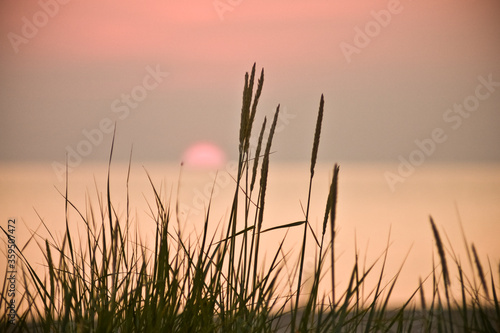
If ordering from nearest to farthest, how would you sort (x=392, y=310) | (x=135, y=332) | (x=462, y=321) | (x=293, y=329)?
(x=293, y=329)
(x=135, y=332)
(x=462, y=321)
(x=392, y=310)

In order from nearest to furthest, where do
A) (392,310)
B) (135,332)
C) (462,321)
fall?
(135,332) < (462,321) < (392,310)

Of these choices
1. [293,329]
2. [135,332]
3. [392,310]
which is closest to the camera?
[293,329]

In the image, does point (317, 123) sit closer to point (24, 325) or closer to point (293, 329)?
point (293, 329)

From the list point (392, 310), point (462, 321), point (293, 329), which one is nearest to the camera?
point (293, 329)

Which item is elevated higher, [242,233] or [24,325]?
[242,233]

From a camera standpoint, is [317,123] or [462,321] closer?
[317,123]

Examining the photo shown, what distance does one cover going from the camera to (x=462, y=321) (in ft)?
4.52

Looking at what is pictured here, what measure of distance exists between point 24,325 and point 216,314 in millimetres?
521

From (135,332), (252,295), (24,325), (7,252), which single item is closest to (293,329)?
(252,295)

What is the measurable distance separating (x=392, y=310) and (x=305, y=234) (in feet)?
1.40

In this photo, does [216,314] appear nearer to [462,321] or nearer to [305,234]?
[305,234]

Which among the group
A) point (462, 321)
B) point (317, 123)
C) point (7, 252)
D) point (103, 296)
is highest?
point (317, 123)

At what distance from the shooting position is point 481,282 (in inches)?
53.4

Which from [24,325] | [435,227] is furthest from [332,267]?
[24,325]
